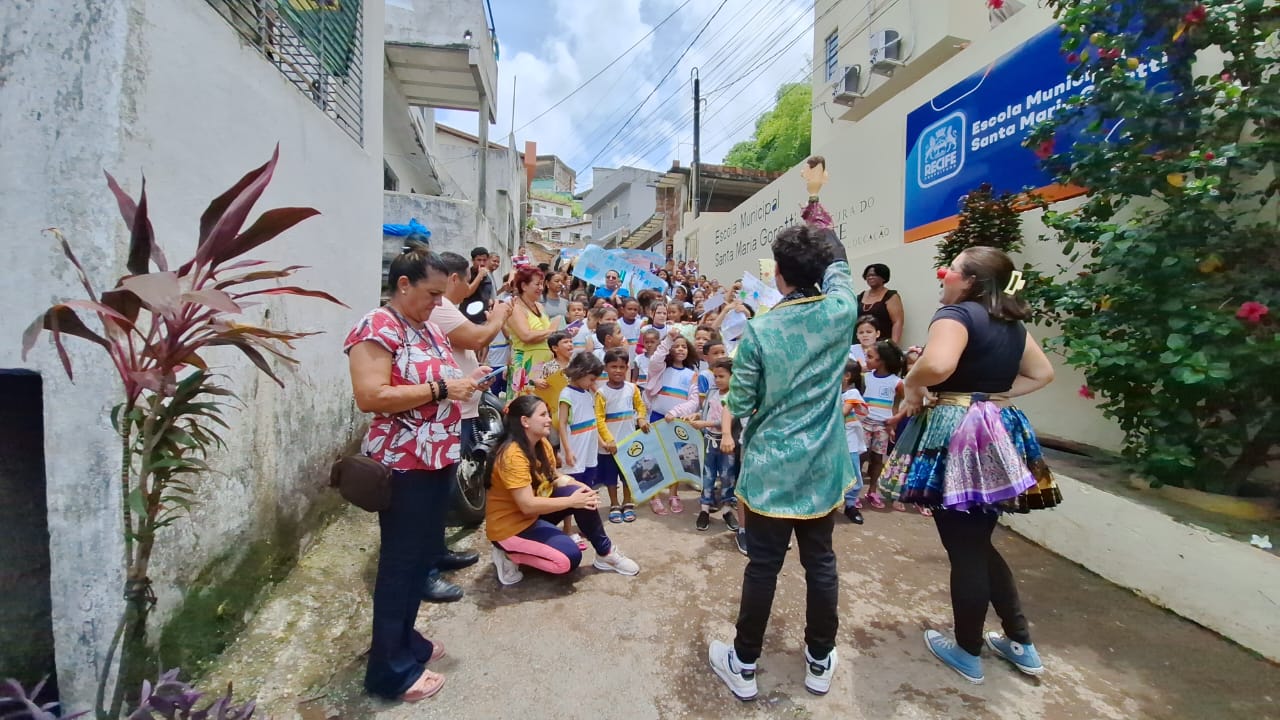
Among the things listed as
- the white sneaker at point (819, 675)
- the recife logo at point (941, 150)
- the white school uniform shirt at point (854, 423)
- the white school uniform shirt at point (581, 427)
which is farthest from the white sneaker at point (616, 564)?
the recife logo at point (941, 150)

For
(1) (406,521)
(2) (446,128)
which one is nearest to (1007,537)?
(1) (406,521)

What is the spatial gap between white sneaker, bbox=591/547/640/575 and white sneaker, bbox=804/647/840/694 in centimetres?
126

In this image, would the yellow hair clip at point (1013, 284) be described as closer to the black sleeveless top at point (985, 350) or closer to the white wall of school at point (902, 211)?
the black sleeveless top at point (985, 350)

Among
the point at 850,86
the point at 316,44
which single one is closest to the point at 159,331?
the point at 316,44

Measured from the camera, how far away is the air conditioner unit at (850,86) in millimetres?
11031

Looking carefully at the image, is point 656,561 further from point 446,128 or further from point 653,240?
point 653,240

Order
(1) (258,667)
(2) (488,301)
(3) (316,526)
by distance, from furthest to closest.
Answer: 1. (2) (488,301)
2. (3) (316,526)
3. (1) (258,667)

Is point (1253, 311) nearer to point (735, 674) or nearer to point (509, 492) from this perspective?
point (735, 674)

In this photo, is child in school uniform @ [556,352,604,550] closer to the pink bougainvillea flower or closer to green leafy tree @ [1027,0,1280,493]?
green leafy tree @ [1027,0,1280,493]

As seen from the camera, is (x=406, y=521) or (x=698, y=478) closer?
(x=406, y=521)

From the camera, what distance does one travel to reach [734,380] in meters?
2.32

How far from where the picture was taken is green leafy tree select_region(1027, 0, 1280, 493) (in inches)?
122

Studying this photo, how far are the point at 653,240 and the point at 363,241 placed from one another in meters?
24.0

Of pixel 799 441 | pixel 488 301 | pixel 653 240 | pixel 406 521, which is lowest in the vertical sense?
pixel 406 521
